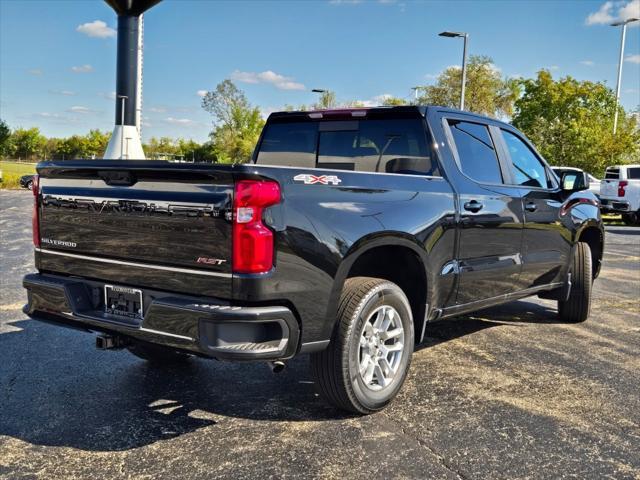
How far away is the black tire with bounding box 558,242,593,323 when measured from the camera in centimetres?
616

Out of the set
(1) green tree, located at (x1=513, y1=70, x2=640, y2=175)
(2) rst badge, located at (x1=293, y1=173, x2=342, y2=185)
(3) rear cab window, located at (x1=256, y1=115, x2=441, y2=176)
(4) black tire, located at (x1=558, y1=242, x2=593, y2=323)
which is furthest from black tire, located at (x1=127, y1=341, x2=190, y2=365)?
(1) green tree, located at (x1=513, y1=70, x2=640, y2=175)

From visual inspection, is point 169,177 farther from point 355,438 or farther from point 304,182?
point 355,438

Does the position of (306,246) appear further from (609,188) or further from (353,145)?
(609,188)

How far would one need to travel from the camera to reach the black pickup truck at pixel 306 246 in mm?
3077

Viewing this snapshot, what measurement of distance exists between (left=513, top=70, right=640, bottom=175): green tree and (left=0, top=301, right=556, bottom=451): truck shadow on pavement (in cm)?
2959

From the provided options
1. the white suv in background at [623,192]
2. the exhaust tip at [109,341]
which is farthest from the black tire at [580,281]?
the white suv in background at [623,192]

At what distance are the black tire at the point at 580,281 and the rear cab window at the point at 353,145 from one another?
2.52 meters

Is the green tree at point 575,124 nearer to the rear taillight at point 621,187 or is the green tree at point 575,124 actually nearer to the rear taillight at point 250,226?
the rear taillight at point 621,187

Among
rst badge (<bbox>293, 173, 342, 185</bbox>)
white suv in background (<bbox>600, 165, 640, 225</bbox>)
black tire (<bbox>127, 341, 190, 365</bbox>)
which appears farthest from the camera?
white suv in background (<bbox>600, 165, 640, 225</bbox>)

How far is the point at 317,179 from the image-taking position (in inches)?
130

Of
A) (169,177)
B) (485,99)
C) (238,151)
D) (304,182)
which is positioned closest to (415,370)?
(304,182)

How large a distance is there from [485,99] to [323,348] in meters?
47.5

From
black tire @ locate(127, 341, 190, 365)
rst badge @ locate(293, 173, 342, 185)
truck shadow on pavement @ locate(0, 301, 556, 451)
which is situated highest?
rst badge @ locate(293, 173, 342, 185)

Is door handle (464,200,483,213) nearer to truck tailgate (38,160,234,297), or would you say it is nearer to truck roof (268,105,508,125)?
truck roof (268,105,508,125)
